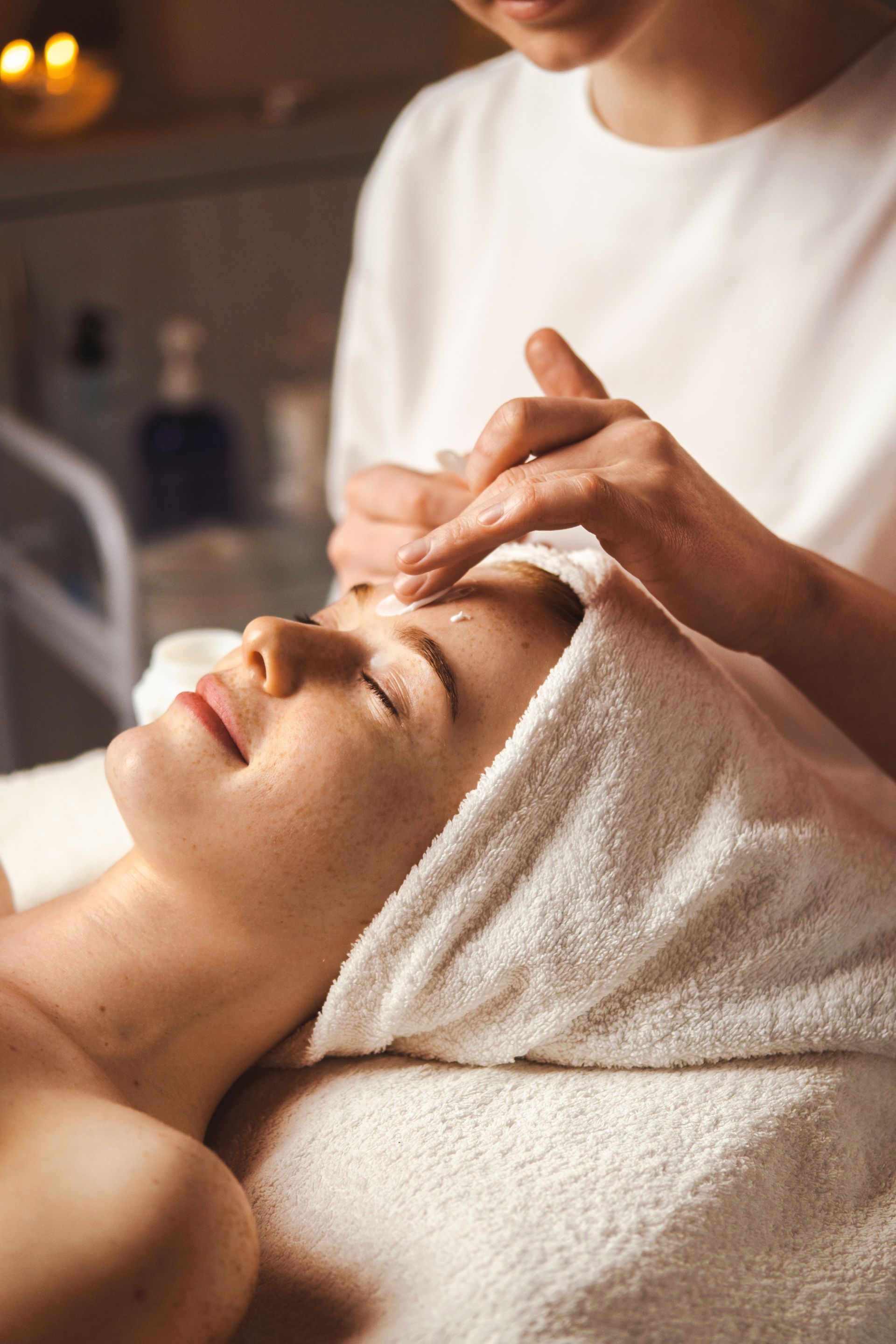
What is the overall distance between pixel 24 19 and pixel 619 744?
5.35 ft

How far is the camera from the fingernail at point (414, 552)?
2.37 ft

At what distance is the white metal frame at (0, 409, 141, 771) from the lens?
1.71 m

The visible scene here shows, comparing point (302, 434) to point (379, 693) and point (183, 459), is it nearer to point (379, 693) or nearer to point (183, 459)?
point (183, 459)

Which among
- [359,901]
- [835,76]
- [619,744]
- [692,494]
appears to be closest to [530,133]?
[835,76]

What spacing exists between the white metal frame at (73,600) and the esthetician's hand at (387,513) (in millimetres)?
725

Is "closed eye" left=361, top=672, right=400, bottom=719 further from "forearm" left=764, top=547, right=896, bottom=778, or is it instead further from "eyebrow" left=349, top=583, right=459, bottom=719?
"forearm" left=764, top=547, right=896, bottom=778

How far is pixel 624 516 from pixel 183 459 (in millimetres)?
1598

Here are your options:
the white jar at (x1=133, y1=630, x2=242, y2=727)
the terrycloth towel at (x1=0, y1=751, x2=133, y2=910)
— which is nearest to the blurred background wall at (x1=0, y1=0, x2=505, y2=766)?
the terrycloth towel at (x1=0, y1=751, x2=133, y2=910)

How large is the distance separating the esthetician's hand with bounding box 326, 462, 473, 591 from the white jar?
138 mm

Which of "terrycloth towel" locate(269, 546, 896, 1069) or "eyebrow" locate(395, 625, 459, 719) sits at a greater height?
"eyebrow" locate(395, 625, 459, 719)

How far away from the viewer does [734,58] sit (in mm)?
1028

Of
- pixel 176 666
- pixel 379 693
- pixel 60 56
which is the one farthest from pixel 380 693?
pixel 60 56

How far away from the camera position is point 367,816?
0.78 metres

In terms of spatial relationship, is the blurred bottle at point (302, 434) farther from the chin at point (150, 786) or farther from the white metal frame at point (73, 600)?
the chin at point (150, 786)
